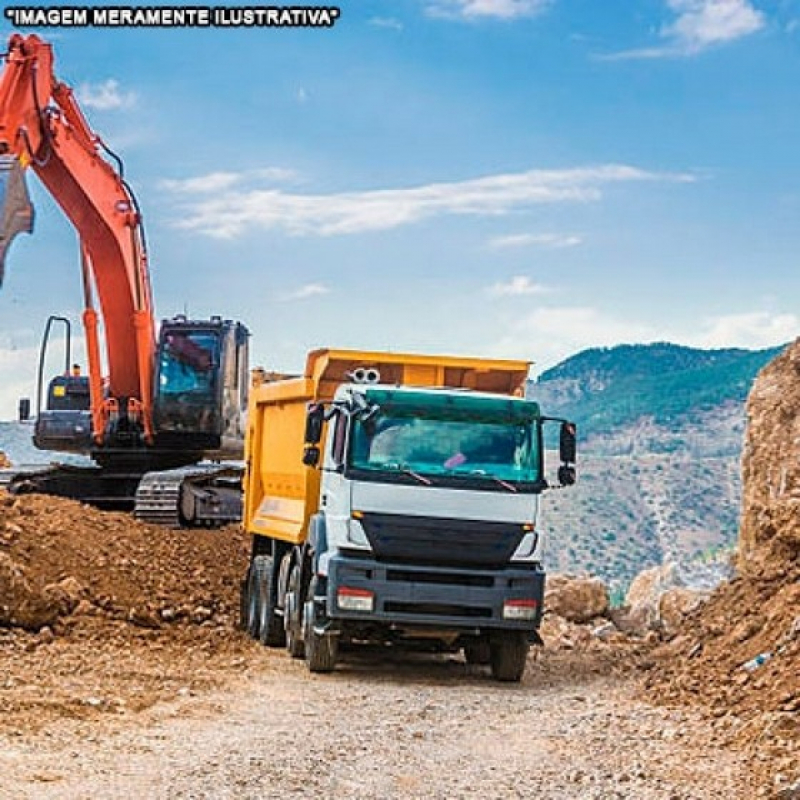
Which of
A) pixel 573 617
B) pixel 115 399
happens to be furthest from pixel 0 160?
pixel 573 617

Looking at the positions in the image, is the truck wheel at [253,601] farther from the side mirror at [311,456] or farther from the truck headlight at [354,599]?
the truck headlight at [354,599]

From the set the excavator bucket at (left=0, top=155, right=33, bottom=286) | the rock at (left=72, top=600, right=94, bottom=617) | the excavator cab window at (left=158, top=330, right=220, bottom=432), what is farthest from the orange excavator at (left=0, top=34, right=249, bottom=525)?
the rock at (left=72, top=600, right=94, bottom=617)

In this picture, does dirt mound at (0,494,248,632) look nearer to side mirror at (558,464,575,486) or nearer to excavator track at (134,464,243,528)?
excavator track at (134,464,243,528)

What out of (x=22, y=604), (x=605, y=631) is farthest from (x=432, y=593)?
(x=605, y=631)

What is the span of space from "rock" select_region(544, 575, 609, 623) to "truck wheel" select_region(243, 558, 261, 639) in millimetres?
5237

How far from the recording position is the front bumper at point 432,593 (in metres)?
14.9

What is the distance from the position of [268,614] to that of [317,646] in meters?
2.47

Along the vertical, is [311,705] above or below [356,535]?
below

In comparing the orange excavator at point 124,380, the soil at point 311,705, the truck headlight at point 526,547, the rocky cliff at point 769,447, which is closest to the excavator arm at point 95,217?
the orange excavator at point 124,380

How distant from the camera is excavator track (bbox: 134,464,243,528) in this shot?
22.3 meters

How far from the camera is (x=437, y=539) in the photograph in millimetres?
14961

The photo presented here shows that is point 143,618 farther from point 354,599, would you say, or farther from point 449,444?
point 449,444

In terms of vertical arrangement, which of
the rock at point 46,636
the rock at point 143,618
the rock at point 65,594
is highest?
the rock at point 65,594

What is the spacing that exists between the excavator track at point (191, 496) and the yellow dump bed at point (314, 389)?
13.2 feet
